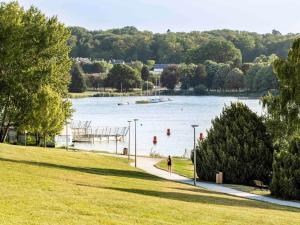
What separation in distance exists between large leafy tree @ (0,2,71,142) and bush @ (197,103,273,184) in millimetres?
19839

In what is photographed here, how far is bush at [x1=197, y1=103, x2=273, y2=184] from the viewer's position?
125ft

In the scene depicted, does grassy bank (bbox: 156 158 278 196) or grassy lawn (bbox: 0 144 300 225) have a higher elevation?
grassy lawn (bbox: 0 144 300 225)

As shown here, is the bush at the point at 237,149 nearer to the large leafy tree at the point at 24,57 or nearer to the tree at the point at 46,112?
the tree at the point at 46,112

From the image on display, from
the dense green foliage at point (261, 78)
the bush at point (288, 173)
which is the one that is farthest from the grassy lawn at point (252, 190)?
the dense green foliage at point (261, 78)

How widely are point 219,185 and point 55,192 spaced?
1734 cm

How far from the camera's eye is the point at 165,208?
20.1 m

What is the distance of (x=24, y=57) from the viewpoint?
173 ft

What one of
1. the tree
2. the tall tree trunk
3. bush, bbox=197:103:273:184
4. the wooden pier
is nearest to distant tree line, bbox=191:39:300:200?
bush, bbox=197:103:273:184

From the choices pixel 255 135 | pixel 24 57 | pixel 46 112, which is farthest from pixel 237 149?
pixel 24 57

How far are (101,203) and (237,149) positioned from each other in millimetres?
20220

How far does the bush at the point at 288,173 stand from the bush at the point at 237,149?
15.5 feet

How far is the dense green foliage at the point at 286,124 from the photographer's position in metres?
31.6

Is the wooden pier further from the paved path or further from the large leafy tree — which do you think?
the paved path

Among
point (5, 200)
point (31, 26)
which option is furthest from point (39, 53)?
point (5, 200)
